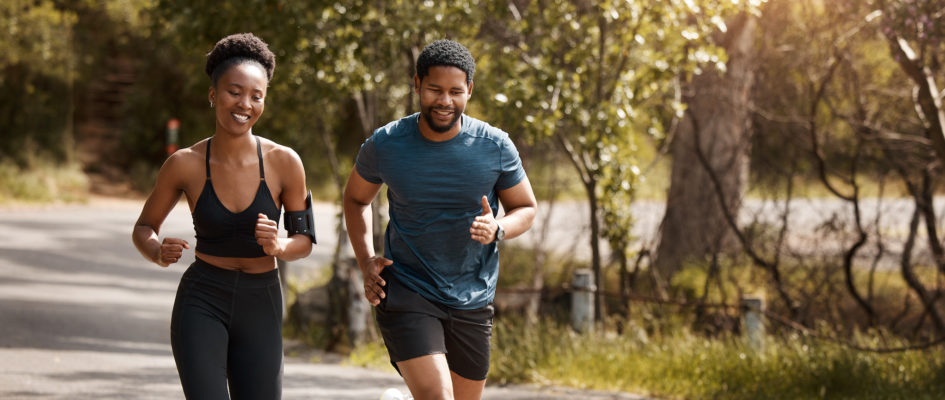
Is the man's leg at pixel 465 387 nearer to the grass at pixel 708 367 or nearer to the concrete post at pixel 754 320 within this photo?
the grass at pixel 708 367

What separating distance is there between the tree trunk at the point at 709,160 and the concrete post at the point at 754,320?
3.43 metres

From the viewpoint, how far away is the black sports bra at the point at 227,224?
13.4 feet

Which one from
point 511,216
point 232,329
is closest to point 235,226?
point 232,329

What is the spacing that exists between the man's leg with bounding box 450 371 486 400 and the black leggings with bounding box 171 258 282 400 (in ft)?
2.58

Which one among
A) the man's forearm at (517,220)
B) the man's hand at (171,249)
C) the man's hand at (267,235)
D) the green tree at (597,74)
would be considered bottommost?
the man's hand at (171,249)

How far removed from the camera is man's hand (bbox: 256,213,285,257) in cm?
395

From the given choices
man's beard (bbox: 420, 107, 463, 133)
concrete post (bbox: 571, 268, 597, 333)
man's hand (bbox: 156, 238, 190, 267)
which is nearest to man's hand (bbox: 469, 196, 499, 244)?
man's beard (bbox: 420, 107, 463, 133)

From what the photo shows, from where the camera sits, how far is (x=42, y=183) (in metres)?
26.8

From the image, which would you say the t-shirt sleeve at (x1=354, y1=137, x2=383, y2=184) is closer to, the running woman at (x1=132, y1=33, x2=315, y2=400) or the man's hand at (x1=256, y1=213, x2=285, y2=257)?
the running woman at (x1=132, y1=33, x2=315, y2=400)

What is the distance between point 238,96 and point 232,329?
0.87 metres

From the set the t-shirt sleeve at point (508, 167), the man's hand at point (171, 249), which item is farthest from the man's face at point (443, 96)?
the man's hand at point (171, 249)

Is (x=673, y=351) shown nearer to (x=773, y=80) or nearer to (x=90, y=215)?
(x=773, y=80)

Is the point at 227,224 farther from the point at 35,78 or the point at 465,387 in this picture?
the point at 35,78

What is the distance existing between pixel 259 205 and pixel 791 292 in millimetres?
8195
